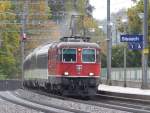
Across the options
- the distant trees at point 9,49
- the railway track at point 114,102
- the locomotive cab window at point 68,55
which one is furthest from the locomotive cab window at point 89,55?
the distant trees at point 9,49

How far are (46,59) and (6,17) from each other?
112 feet

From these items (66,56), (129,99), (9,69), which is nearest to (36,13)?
(9,69)

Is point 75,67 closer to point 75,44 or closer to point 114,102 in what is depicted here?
point 75,44

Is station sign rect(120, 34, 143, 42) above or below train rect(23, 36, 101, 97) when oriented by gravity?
above

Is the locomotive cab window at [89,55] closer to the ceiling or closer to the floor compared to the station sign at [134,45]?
closer to the floor

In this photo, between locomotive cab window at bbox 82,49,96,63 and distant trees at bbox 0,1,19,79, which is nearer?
locomotive cab window at bbox 82,49,96,63

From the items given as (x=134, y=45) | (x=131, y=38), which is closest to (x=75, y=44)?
(x=131, y=38)

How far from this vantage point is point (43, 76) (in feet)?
137

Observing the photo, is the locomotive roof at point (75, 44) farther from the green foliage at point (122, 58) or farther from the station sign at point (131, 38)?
the green foliage at point (122, 58)

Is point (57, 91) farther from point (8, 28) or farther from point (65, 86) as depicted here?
point (8, 28)

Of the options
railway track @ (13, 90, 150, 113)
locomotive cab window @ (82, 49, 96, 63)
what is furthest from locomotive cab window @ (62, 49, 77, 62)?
railway track @ (13, 90, 150, 113)

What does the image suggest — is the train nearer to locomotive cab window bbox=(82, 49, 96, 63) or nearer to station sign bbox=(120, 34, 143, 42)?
locomotive cab window bbox=(82, 49, 96, 63)

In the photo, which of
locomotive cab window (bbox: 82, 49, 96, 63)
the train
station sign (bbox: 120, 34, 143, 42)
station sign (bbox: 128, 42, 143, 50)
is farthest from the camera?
station sign (bbox: 128, 42, 143, 50)

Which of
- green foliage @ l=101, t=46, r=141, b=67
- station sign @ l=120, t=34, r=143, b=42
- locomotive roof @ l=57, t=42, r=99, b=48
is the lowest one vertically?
Result: green foliage @ l=101, t=46, r=141, b=67
